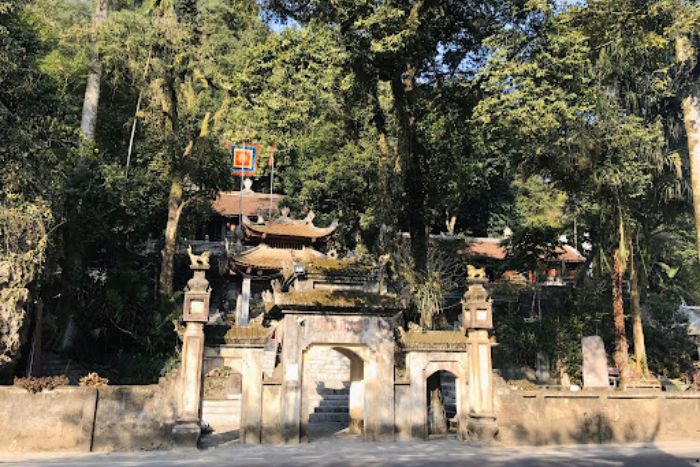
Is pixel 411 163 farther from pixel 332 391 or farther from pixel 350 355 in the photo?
pixel 332 391

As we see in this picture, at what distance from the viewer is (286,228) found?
31.9 m

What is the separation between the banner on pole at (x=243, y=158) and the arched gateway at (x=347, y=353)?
18.4 metres

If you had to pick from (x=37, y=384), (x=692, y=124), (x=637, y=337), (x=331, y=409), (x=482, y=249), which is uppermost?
(x=482, y=249)

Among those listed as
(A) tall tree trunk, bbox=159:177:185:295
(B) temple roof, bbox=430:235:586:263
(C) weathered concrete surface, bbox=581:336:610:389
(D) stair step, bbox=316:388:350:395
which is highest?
(B) temple roof, bbox=430:235:586:263

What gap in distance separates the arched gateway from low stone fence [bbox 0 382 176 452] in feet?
2.12

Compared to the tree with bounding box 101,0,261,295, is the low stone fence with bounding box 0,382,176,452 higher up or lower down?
lower down

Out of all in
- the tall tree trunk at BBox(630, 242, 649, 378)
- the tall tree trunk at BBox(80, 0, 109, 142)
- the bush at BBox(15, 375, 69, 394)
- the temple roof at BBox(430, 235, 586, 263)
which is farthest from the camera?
the temple roof at BBox(430, 235, 586, 263)

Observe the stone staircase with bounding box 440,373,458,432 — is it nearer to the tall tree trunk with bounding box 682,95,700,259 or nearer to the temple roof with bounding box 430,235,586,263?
the tall tree trunk with bounding box 682,95,700,259

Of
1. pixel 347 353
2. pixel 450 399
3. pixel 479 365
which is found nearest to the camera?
pixel 479 365

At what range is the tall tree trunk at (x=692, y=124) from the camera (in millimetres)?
12938

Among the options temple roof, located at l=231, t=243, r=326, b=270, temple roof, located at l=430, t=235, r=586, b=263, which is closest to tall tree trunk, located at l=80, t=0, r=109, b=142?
temple roof, located at l=231, t=243, r=326, b=270

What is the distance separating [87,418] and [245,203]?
27745 mm

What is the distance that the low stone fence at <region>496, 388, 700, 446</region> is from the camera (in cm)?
1435

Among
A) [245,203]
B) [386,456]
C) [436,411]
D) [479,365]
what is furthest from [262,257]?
[386,456]
